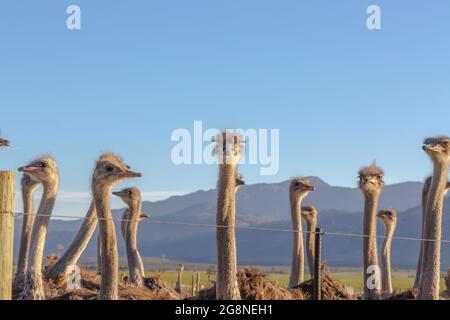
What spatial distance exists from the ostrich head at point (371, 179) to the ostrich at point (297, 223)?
2375mm

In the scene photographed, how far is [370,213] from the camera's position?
1440 centimetres

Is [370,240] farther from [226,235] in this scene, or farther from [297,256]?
[226,235]

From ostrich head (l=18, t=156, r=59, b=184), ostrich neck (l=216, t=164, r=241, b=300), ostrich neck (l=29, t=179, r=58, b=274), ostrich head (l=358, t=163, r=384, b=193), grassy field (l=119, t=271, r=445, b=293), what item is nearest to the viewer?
ostrich neck (l=216, t=164, r=241, b=300)

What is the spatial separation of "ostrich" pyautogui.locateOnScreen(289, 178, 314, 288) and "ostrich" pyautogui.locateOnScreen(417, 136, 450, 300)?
14.5 ft

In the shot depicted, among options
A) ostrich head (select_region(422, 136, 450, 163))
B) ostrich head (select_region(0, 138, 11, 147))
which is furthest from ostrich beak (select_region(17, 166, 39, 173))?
ostrich head (select_region(422, 136, 450, 163))

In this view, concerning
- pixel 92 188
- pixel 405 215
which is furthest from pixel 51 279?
pixel 405 215

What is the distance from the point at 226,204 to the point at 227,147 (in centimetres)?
59

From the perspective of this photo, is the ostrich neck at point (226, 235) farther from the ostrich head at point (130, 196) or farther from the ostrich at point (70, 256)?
the ostrich head at point (130, 196)

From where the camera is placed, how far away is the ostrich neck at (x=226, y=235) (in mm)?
10625

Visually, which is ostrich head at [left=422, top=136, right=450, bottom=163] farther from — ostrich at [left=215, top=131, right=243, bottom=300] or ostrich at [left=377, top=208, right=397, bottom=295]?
ostrich at [left=377, top=208, right=397, bottom=295]

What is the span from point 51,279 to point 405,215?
163444 millimetres

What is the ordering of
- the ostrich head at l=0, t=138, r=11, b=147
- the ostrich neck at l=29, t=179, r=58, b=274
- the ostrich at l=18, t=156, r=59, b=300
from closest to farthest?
the ostrich at l=18, t=156, r=59, b=300 < the ostrich neck at l=29, t=179, r=58, b=274 < the ostrich head at l=0, t=138, r=11, b=147

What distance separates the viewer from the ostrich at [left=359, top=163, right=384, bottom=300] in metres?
13.8
